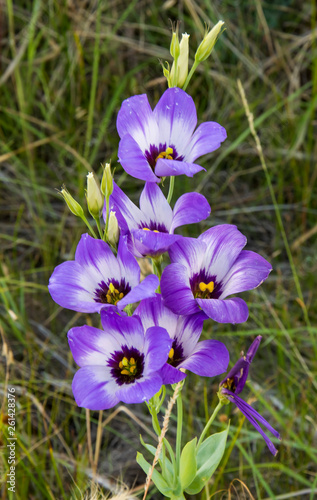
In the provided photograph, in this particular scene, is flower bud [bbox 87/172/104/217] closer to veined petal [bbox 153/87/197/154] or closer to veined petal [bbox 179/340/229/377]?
veined petal [bbox 153/87/197/154]

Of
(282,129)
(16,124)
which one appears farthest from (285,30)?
(16,124)

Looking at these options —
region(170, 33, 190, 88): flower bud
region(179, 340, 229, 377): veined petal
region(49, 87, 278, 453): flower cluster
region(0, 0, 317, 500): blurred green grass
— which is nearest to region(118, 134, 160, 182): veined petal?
region(49, 87, 278, 453): flower cluster

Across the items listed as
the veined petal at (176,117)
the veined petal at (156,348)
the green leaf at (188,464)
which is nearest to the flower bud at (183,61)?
the veined petal at (176,117)

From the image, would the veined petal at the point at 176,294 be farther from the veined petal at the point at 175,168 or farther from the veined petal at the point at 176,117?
the veined petal at the point at 176,117

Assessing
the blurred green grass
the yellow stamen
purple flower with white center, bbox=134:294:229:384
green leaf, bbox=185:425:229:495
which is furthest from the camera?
the blurred green grass

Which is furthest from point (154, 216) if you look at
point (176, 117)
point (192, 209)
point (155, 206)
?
point (176, 117)

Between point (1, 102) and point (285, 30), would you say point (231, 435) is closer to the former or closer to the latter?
point (1, 102)

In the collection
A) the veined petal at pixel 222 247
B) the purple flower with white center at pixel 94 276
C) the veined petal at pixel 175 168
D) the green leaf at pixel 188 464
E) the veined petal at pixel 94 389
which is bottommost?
the green leaf at pixel 188 464
